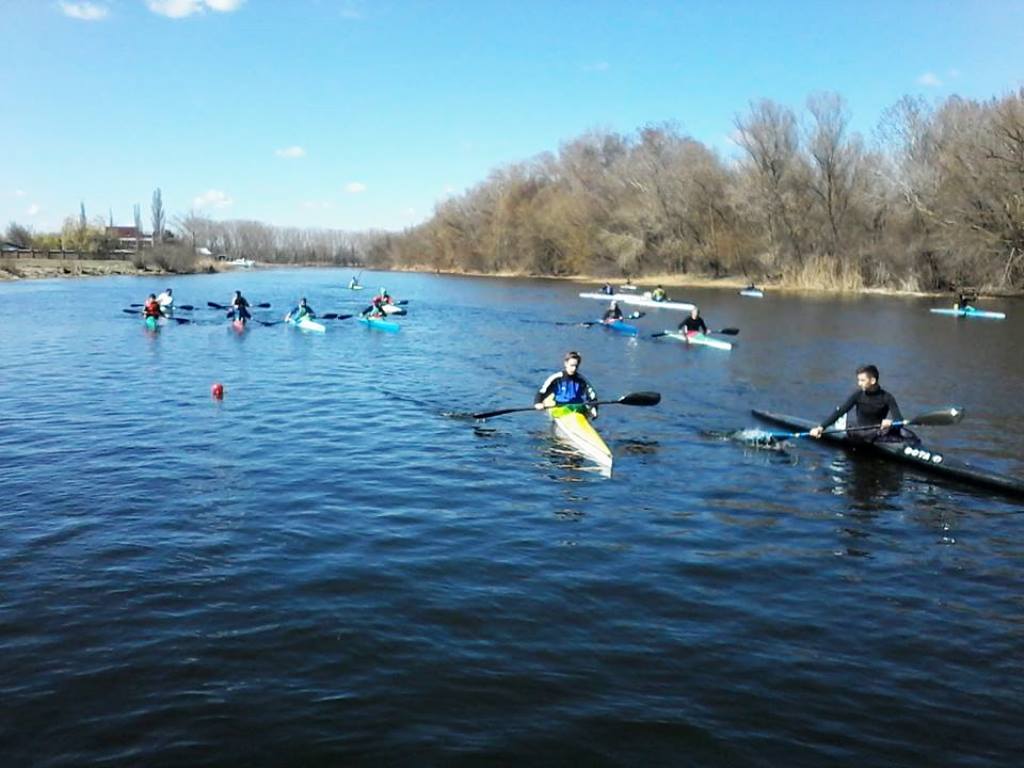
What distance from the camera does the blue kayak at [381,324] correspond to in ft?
116

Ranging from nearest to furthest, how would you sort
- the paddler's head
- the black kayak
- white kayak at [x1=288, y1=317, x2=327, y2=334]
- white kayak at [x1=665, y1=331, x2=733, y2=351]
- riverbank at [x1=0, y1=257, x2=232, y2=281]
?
the black kayak → the paddler's head → white kayak at [x1=665, y1=331, x2=733, y2=351] → white kayak at [x1=288, y1=317, x2=327, y2=334] → riverbank at [x1=0, y1=257, x2=232, y2=281]

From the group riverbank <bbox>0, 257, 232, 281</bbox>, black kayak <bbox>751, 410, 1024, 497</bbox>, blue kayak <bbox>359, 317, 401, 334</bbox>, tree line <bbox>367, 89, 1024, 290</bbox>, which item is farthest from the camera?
riverbank <bbox>0, 257, 232, 281</bbox>

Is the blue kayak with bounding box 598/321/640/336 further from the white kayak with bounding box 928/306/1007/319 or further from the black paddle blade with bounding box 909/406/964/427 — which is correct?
the black paddle blade with bounding box 909/406/964/427

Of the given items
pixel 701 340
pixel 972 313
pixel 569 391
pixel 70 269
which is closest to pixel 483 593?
pixel 569 391

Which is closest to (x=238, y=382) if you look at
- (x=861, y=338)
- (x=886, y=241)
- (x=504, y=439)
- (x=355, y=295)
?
(x=504, y=439)

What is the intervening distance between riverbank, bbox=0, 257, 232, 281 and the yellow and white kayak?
6971cm

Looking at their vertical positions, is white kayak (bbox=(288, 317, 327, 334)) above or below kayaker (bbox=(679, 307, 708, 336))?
below

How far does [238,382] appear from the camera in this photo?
68.4 ft

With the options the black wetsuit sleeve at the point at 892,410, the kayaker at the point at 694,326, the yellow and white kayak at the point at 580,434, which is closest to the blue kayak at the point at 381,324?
the kayaker at the point at 694,326

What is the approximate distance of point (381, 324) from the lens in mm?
35875

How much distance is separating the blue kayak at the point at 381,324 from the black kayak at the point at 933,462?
22.9 meters

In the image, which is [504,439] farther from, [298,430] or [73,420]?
[73,420]

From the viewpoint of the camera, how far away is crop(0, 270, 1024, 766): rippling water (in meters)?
5.87

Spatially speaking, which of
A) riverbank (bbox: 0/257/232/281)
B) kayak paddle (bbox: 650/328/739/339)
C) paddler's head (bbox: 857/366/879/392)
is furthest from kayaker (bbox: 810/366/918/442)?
riverbank (bbox: 0/257/232/281)
